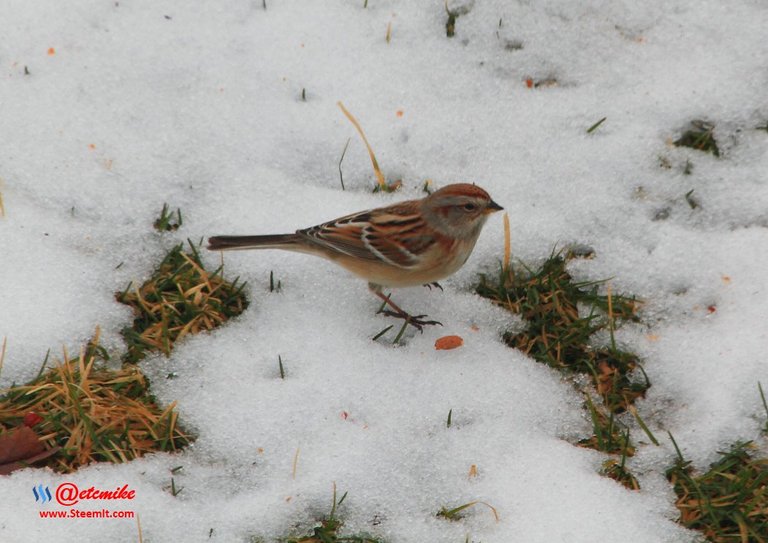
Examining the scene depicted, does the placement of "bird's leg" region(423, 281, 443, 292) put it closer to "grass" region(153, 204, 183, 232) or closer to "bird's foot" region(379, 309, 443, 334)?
Result: "bird's foot" region(379, 309, 443, 334)

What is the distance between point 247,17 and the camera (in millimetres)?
6582

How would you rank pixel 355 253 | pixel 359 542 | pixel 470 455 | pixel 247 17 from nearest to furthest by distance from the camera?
pixel 359 542 → pixel 470 455 → pixel 355 253 → pixel 247 17

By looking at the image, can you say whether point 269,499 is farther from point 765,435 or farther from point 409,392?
point 765,435

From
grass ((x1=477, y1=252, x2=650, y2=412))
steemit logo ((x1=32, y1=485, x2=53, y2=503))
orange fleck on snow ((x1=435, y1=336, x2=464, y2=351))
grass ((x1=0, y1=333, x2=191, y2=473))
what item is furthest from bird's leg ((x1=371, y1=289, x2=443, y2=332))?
steemit logo ((x1=32, y1=485, x2=53, y2=503))

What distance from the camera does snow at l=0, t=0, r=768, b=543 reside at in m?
4.23

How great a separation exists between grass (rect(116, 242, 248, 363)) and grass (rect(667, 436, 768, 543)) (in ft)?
8.44

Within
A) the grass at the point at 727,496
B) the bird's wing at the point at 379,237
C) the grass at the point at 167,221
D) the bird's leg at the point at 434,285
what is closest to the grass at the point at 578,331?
the bird's leg at the point at 434,285

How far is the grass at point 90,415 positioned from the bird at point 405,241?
988 mm

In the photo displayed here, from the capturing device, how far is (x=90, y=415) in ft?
14.4

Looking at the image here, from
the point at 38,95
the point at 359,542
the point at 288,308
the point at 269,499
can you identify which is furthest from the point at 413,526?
the point at 38,95

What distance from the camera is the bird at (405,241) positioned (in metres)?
5.00

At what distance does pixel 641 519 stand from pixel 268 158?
3243 millimetres

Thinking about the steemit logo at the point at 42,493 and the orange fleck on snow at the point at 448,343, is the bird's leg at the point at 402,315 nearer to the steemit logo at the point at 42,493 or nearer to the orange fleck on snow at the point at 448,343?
the orange fleck on snow at the point at 448,343

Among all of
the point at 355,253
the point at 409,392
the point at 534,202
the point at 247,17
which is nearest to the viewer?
the point at 409,392
